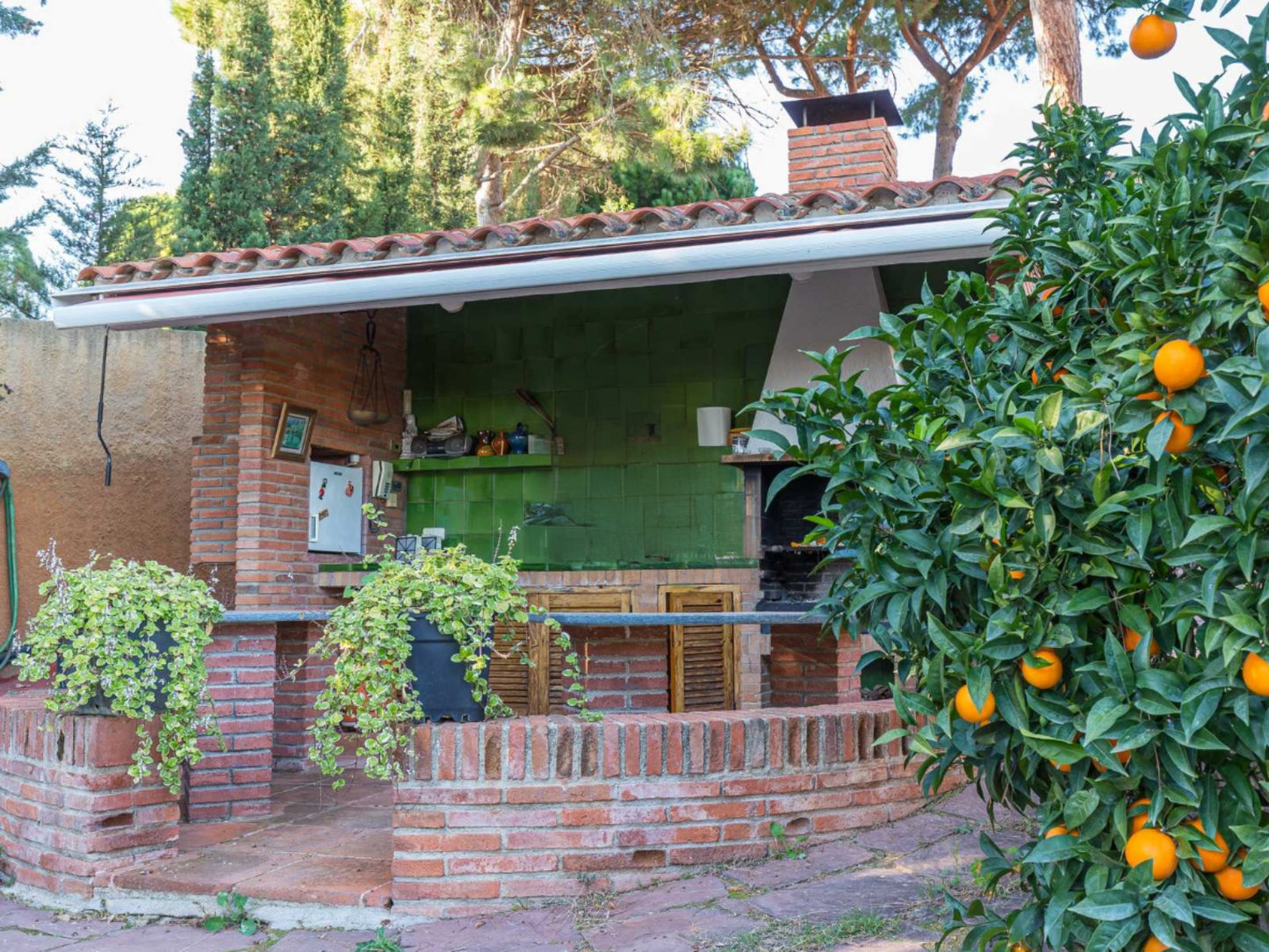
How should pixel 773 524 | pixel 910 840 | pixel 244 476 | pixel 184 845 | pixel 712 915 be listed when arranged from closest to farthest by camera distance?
1. pixel 712 915
2. pixel 910 840
3. pixel 184 845
4. pixel 244 476
5. pixel 773 524

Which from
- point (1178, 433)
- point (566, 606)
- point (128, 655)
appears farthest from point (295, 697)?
point (1178, 433)

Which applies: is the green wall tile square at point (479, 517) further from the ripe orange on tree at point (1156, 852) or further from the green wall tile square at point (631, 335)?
the ripe orange on tree at point (1156, 852)

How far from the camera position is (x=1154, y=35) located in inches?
77.3

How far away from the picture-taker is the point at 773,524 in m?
6.95

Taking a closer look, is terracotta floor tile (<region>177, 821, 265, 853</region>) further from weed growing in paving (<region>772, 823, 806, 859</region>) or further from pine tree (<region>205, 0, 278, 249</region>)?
pine tree (<region>205, 0, 278, 249</region>)

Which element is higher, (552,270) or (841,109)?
(841,109)

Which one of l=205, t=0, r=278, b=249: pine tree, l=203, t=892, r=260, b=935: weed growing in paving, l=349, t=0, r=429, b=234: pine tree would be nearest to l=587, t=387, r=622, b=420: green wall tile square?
l=203, t=892, r=260, b=935: weed growing in paving

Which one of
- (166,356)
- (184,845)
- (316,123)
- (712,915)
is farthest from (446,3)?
(712,915)

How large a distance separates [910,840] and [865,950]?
96cm

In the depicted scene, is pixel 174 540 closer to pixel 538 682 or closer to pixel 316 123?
pixel 538 682

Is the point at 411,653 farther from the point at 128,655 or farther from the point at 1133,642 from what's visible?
the point at 1133,642

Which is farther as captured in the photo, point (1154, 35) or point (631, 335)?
point (631, 335)

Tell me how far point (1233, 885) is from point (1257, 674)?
448 millimetres

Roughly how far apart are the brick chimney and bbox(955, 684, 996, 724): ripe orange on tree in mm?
5314
